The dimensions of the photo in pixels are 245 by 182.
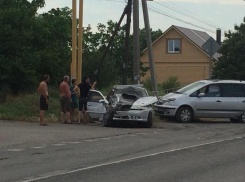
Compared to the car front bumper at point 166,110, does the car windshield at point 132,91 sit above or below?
above

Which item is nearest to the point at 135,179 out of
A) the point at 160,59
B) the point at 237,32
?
the point at 237,32

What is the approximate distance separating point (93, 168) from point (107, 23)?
3440 centimetres

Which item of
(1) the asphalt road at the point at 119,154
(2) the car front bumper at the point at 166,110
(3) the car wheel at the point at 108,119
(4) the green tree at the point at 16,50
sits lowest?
(1) the asphalt road at the point at 119,154

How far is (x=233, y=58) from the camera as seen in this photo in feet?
128

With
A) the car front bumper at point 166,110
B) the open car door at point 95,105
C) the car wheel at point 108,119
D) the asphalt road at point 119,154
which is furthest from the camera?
the car front bumper at point 166,110

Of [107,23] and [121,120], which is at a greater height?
[107,23]

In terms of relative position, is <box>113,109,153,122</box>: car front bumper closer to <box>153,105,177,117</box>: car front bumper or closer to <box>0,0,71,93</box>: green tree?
<box>153,105,177,117</box>: car front bumper

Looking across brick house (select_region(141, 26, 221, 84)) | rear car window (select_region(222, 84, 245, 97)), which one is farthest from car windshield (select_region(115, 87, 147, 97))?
brick house (select_region(141, 26, 221, 84))

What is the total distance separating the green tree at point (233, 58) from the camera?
126ft

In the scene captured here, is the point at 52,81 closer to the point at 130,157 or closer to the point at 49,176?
the point at 130,157

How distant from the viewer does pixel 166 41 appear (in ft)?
177

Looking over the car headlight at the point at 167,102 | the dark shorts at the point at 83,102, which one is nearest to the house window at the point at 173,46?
the car headlight at the point at 167,102

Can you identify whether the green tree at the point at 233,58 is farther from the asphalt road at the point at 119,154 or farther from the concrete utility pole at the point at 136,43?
the asphalt road at the point at 119,154

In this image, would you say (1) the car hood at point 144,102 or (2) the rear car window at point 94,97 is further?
(2) the rear car window at point 94,97
